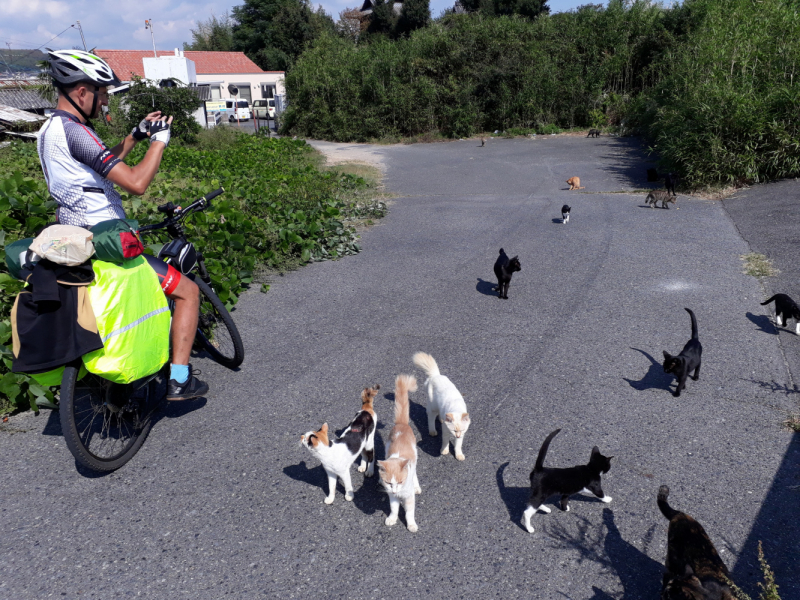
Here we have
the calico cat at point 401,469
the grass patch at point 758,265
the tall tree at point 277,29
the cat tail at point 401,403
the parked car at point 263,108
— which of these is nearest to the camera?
the calico cat at point 401,469

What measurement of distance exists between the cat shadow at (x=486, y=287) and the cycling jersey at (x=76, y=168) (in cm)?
429

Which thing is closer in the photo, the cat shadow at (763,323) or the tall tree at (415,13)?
A: the cat shadow at (763,323)

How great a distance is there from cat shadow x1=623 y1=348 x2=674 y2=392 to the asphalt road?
0.06ft

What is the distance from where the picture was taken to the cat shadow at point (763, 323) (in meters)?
5.23

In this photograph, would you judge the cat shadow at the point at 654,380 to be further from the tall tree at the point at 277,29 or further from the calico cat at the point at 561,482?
the tall tree at the point at 277,29

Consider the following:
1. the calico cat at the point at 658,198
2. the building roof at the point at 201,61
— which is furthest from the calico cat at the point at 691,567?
the building roof at the point at 201,61

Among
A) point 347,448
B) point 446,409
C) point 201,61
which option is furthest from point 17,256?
point 201,61

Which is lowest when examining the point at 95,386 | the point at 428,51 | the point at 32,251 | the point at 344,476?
the point at 344,476

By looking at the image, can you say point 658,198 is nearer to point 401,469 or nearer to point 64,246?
point 401,469

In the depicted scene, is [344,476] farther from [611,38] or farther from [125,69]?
[125,69]

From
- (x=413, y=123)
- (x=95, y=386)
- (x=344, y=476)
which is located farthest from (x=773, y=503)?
(x=413, y=123)

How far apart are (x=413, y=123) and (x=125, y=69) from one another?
31.1 meters

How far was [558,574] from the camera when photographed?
258cm

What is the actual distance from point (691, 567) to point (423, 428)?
194 cm
